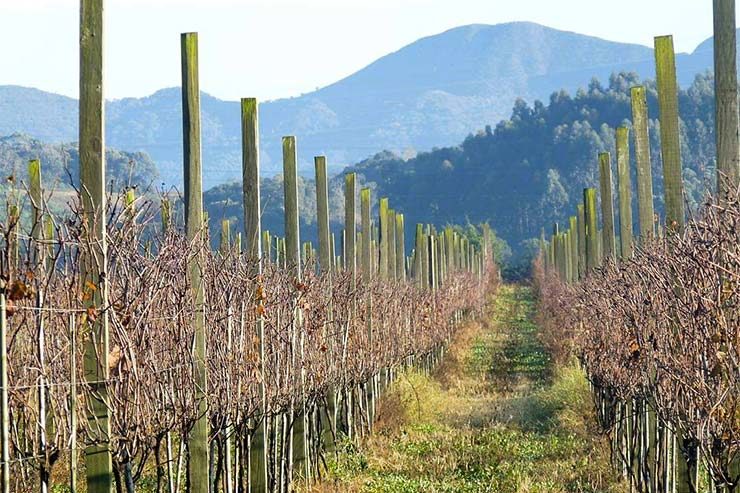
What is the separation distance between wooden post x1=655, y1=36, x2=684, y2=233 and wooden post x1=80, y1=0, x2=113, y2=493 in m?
4.67

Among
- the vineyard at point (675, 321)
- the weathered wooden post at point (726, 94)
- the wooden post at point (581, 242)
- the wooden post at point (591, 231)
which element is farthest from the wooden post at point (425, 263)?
the weathered wooden post at point (726, 94)

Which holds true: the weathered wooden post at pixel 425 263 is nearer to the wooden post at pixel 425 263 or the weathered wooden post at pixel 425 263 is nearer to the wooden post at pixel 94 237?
the wooden post at pixel 425 263

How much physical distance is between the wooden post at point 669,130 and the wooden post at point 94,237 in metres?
4.67

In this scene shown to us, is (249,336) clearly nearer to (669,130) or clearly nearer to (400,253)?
(669,130)

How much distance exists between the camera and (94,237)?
691 centimetres

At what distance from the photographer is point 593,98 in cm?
12275

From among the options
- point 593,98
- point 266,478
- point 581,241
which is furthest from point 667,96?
point 593,98

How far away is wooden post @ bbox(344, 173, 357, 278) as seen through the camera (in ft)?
60.4

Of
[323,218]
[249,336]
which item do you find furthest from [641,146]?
[249,336]

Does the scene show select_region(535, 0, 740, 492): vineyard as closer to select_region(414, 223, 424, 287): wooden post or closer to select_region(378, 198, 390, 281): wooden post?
select_region(378, 198, 390, 281): wooden post

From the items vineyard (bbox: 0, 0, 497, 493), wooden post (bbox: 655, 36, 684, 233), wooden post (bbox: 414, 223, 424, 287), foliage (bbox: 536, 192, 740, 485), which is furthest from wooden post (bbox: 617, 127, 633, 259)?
wooden post (bbox: 414, 223, 424, 287)

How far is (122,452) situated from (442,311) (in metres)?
23.3

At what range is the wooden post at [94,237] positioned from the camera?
22.6ft

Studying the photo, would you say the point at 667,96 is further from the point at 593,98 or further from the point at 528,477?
the point at 593,98
